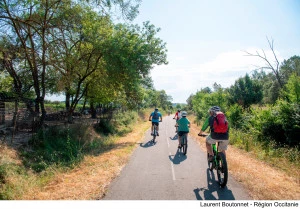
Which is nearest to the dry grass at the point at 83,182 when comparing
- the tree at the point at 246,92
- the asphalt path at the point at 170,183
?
the asphalt path at the point at 170,183

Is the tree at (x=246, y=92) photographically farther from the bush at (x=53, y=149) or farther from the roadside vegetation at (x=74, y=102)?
the bush at (x=53, y=149)

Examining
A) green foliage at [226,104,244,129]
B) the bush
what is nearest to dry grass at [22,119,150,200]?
the bush

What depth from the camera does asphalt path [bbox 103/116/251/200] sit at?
5.96 m

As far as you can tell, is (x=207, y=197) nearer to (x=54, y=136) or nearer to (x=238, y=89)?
(x=54, y=136)

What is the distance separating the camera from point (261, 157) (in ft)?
33.7

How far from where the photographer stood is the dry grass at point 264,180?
19.3 ft

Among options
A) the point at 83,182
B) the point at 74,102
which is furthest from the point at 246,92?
the point at 83,182

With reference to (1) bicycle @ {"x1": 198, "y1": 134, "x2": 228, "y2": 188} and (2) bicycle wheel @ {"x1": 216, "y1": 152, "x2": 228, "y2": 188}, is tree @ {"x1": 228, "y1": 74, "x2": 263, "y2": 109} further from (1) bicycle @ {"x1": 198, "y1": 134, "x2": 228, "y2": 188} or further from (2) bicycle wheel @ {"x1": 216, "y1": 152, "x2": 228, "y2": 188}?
(2) bicycle wheel @ {"x1": 216, "y1": 152, "x2": 228, "y2": 188}

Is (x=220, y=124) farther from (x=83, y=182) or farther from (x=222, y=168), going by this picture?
(x=83, y=182)

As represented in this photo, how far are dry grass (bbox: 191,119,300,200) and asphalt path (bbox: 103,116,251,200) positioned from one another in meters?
0.34

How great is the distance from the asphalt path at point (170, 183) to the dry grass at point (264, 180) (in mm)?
341

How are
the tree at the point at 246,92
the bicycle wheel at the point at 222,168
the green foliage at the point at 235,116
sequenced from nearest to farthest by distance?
the bicycle wheel at the point at 222,168 → the green foliage at the point at 235,116 → the tree at the point at 246,92

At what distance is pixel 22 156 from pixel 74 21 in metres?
7.73

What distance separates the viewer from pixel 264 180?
276 inches
